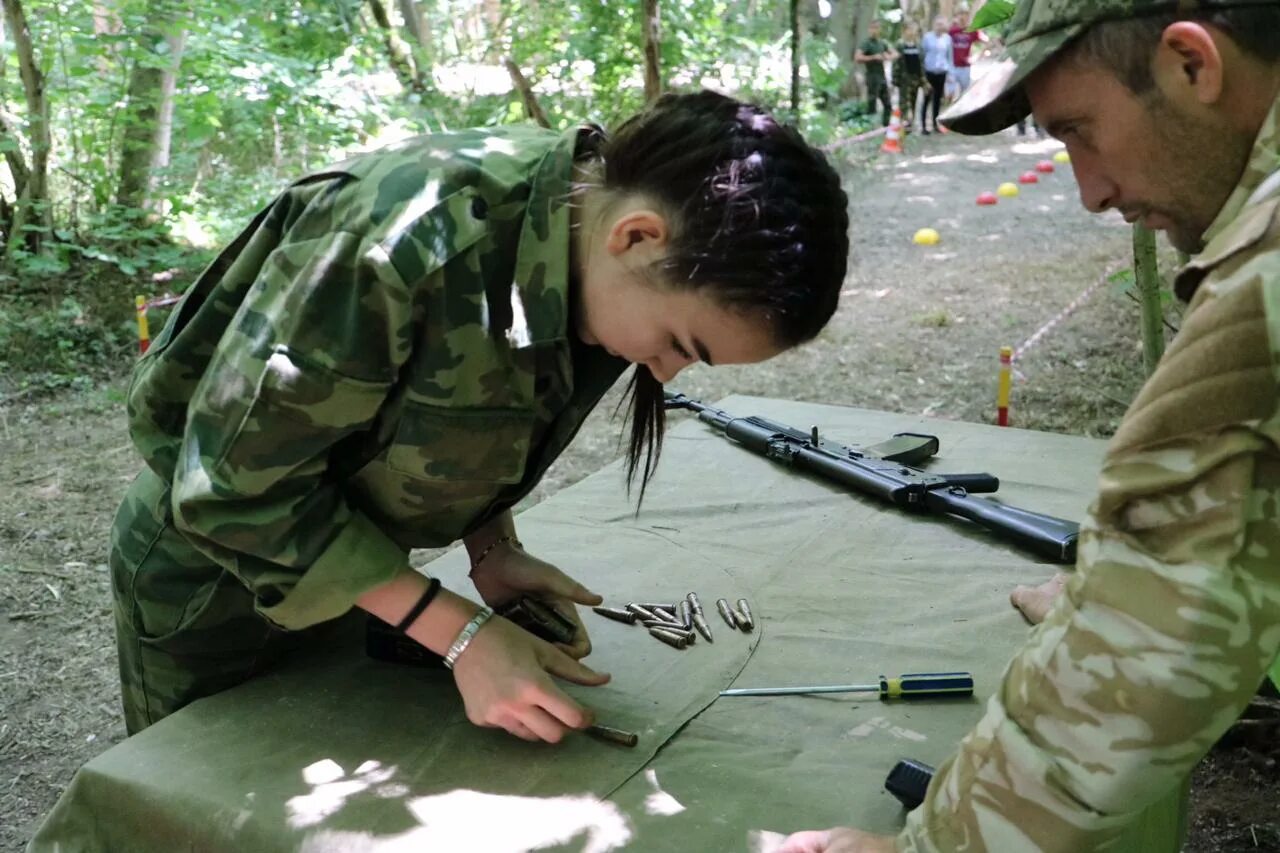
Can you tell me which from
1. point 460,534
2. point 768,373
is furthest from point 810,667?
point 768,373

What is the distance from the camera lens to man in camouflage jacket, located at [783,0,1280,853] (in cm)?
82

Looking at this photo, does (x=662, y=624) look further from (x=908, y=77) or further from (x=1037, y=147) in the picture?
(x=908, y=77)

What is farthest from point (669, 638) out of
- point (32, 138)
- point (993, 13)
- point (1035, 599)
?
point (32, 138)

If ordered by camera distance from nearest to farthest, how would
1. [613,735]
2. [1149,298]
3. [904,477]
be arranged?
1. [613,735]
2. [904,477]
3. [1149,298]

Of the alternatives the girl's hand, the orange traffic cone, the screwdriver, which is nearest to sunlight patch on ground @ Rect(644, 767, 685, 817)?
the girl's hand

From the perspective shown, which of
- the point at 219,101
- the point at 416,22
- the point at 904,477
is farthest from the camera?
the point at 416,22

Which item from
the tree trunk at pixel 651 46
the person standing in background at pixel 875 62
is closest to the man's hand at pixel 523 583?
the tree trunk at pixel 651 46

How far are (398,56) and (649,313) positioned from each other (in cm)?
757

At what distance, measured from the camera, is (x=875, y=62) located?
42.6 ft

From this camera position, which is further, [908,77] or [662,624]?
[908,77]

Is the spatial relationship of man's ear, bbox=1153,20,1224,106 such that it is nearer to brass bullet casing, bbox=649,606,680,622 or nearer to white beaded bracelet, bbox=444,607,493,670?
white beaded bracelet, bbox=444,607,493,670

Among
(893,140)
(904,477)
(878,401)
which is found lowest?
(893,140)

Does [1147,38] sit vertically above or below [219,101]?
above

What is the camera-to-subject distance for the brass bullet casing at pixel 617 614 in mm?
1941
